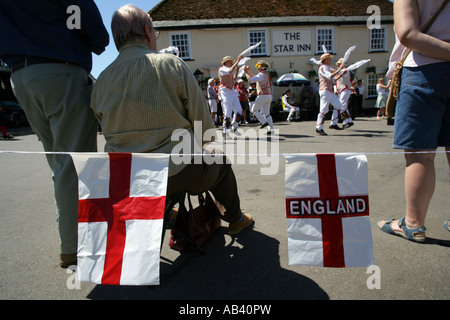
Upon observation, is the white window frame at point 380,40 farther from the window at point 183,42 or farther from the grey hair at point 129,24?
the grey hair at point 129,24

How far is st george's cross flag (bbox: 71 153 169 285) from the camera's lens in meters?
1.51

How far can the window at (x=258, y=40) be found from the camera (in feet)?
62.4

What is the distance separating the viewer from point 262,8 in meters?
20.0

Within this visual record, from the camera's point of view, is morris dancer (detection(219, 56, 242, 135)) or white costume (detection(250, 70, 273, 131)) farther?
morris dancer (detection(219, 56, 242, 135))

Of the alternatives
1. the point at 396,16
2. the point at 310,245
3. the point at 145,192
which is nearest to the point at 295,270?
the point at 310,245

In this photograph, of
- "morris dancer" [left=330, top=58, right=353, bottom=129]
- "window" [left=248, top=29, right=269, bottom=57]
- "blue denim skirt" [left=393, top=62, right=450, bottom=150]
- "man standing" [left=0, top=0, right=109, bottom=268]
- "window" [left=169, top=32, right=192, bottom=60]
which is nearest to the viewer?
"man standing" [left=0, top=0, right=109, bottom=268]

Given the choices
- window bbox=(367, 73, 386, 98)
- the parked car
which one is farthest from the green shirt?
window bbox=(367, 73, 386, 98)

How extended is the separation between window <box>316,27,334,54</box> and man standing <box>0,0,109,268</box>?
2003 centimetres

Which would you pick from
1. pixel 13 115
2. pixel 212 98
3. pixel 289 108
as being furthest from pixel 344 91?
pixel 13 115

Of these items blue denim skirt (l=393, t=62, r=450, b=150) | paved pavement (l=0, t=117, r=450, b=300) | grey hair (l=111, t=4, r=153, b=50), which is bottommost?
paved pavement (l=0, t=117, r=450, b=300)

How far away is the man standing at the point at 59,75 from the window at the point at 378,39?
22213 millimetres

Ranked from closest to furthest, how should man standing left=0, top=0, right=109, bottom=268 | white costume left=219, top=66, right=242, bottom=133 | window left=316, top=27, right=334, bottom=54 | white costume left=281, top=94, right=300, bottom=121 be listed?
man standing left=0, top=0, right=109, bottom=268 → white costume left=219, top=66, right=242, bottom=133 → white costume left=281, top=94, right=300, bottom=121 → window left=316, top=27, right=334, bottom=54

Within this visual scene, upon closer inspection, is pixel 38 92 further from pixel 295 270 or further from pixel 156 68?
pixel 295 270

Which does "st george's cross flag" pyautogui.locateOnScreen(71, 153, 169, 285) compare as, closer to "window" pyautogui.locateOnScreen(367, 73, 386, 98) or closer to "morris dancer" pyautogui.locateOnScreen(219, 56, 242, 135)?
"morris dancer" pyautogui.locateOnScreen(219, 56, 242, 135)
